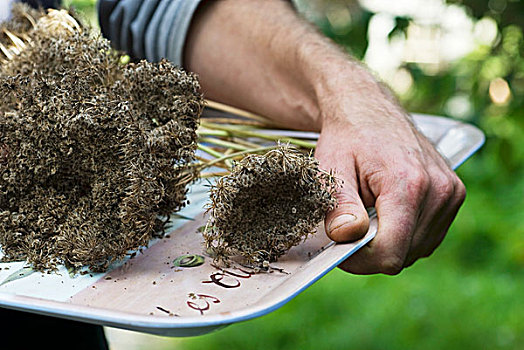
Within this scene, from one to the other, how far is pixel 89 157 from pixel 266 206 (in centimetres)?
22

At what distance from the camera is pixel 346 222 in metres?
0.73

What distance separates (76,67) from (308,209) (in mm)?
365

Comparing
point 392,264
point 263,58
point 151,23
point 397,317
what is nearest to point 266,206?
point 392,264

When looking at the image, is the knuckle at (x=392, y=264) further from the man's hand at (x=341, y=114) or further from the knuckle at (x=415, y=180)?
the knuckle at (x=415, y=180)

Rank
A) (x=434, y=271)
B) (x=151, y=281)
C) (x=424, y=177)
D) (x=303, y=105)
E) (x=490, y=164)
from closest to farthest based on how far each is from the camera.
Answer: (x=151, y=281) → (x=424, y=177) → (x=303, y=105) → (x=490, y=164) → (x=434, y=271)

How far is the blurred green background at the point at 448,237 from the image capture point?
5.70ft

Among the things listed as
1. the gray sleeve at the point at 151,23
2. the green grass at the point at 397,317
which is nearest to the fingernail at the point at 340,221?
the gray sleeve at the point at 151,23

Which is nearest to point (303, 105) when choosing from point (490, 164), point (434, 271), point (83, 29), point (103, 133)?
point (83, 29)

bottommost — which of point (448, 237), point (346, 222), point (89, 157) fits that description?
point (448, 237)

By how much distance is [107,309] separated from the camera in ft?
1.85

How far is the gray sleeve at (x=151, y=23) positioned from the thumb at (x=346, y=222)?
2.23 feet

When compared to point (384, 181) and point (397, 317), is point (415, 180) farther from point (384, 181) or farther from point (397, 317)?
point (397, 317)

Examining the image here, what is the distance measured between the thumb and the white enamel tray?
13 millimetres

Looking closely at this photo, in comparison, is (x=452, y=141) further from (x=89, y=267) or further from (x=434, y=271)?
(x=434, y=271)
